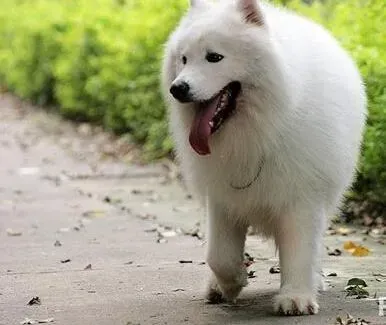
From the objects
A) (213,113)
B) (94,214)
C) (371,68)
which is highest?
(213,113)

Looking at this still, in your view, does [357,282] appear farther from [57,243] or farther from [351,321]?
[57,243]

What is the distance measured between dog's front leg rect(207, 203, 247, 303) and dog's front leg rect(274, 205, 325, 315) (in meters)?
0.35

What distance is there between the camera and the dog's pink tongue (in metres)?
5.14

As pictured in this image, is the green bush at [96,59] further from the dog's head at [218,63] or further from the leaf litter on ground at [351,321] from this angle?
the leaf litter on ground at [351,321]

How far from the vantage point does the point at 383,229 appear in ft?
27.0

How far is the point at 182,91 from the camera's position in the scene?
5.05 metres

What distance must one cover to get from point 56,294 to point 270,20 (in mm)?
1963

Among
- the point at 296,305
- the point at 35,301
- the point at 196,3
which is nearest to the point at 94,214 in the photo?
the point at 35,301

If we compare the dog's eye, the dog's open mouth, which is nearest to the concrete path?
the dog's open mouth

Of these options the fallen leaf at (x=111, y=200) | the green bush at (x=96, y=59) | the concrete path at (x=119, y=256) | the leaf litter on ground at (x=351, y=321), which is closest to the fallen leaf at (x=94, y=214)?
the concrete path at (x=119, y=256)

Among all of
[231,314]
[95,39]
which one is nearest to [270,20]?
[231,314]

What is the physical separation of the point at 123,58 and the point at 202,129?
882 cm

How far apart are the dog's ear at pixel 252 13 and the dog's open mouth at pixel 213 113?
32 cm

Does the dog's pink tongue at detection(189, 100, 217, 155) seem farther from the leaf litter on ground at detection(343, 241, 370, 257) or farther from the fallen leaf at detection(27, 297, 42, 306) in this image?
the leaf litter on ground at detection(343, 241, 370, 257)
